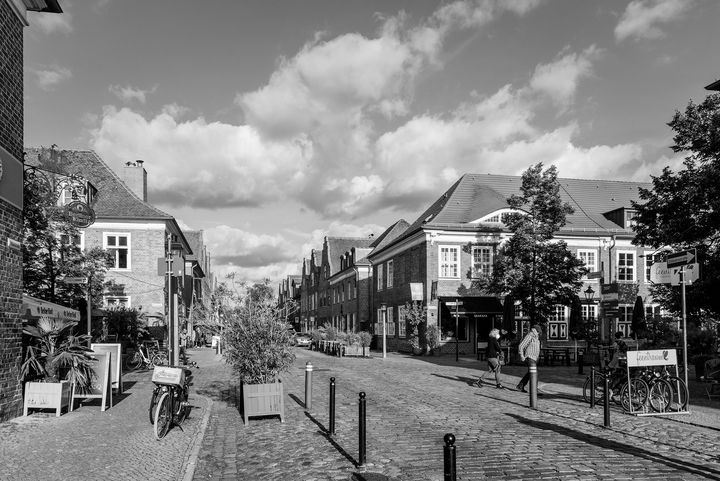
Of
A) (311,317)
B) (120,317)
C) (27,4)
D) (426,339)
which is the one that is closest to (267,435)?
(27,4)

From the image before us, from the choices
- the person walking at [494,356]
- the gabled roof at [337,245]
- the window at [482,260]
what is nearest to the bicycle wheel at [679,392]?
the person walking at [494,356]

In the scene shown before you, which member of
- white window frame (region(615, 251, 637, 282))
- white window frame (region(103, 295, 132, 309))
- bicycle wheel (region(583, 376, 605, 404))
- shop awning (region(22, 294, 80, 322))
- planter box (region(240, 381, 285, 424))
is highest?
white window frame (region(615, 251, 637, 282))

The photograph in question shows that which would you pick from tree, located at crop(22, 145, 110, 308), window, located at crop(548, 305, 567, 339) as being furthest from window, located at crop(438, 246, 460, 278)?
tree, located at crop(22, 145, 110, 308)

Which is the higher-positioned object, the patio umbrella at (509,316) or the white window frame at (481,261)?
the white window frame at (481,261)

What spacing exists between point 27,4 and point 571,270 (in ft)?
85.0

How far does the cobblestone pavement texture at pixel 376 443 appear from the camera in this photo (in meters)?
7.36

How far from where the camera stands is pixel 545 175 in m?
30.1

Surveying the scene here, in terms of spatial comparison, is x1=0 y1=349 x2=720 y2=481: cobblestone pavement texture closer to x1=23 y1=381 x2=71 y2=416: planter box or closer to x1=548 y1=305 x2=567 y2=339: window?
x1=23 y1=381 x2=71 y2=416: planter box

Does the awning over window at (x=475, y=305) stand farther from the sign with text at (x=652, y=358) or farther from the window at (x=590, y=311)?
the sign with text at (x=652, y=358)

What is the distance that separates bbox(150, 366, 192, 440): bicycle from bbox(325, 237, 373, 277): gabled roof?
55.4m

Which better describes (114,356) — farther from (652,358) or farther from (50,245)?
(652,358)

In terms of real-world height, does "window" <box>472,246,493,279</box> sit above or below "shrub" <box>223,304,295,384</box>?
above

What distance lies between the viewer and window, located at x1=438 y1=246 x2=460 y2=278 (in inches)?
1453

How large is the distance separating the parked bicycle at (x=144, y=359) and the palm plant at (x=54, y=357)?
39.4ft
